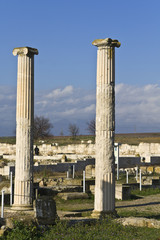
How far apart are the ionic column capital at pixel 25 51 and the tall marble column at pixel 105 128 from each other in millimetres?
2641

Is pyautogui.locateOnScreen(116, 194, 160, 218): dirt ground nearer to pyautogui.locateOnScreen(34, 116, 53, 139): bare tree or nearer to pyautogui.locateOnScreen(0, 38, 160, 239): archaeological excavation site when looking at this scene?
pyautogui.locateOnScreen(0, 38, 160, 239): archaeological excavation site

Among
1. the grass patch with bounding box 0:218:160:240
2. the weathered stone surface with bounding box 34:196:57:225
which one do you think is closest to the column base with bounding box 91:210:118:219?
the grass patch with bounding box 0:218:160:240

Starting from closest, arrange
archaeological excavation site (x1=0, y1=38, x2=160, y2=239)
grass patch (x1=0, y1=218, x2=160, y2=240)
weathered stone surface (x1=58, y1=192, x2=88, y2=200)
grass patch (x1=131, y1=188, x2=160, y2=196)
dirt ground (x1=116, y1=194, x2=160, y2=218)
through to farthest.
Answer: grass patch (x1=0, y1=218, x2=160, y2=240) → archaeological excavation site (x1=0, y1=38, x2=160, y2=239) → dirt ground (x1=116, y1=194, x2=160, y2=218) → weathered stone surface (x1=58, y1=192, x2=88, y2=200) → grass patch (x1=131, y1=188, x2=160, y2=196)

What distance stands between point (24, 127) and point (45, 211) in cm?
466

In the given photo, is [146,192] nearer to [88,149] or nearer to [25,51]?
[25,51]

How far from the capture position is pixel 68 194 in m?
20.6

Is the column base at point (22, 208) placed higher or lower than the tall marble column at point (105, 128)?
lower

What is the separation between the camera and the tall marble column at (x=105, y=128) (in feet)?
49.6

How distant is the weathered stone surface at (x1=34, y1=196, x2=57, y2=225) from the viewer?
1286 centimetres

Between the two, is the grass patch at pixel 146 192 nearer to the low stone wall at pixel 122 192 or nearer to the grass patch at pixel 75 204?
the low stone wall at pixel 122 192

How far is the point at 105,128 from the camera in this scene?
1519 cm

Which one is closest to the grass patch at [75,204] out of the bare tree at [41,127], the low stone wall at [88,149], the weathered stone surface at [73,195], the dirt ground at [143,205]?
the weathered stone surface at [73,195]

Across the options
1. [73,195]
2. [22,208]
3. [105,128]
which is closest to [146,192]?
[73,195]

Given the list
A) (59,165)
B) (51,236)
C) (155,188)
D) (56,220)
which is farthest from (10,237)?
(59,165)
